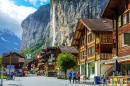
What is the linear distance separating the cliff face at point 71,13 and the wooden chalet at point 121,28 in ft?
224

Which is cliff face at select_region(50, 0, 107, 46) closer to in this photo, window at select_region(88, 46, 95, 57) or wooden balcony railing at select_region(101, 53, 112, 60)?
window at select_region(88, 46, 95, 57)

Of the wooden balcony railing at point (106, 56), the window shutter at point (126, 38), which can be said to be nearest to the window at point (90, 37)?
the wooden balcony railing at point (106, 56)

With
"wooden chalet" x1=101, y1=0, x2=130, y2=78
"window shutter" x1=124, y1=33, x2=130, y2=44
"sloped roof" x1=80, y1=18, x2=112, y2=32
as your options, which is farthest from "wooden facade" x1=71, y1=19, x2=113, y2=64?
"window shutter" x1=124, y1=33, x2=130, y2=44

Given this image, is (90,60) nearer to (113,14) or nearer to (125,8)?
(113,14)

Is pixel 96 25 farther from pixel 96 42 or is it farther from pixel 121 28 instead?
pixel 121 28

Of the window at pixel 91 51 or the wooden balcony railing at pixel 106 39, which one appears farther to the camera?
Answer: the window at pixel 91 51

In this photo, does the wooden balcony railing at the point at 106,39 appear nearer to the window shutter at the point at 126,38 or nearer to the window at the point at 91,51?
the window at the point at 91,51

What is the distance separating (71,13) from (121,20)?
A: 8279cm

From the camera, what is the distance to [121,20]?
2605cm

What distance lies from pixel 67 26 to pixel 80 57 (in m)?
61.4

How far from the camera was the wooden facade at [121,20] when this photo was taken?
963 inches

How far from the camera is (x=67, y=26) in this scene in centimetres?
10950

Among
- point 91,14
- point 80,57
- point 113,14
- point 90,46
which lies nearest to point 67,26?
point 91,14

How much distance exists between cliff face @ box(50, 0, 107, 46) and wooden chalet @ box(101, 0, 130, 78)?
68.2 meters
